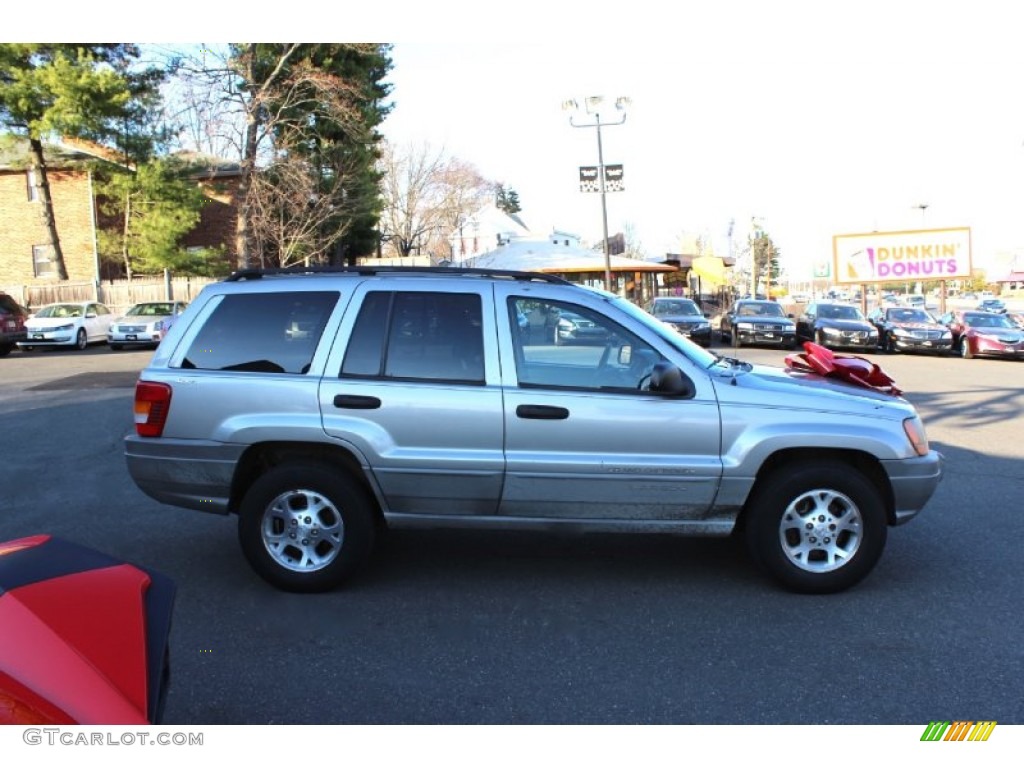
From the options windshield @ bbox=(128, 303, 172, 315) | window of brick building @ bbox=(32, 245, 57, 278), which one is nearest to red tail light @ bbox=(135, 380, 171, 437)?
windshield @ bbox=(128, 303, 172, 315)

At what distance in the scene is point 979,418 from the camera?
11.0 meters

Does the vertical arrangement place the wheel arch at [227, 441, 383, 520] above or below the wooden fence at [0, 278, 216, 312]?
below

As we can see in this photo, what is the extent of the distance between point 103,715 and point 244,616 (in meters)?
2.25

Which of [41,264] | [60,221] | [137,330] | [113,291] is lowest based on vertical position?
[137,330]

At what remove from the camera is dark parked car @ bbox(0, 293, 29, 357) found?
2180 cm

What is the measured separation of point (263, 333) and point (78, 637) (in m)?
2.63

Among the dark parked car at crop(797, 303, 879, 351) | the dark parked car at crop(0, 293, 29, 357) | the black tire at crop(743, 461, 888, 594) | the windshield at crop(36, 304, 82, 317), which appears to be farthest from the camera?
the windshield at crop(36, 304, 82, 317)

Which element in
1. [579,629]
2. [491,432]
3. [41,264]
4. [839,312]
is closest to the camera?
[579,629]

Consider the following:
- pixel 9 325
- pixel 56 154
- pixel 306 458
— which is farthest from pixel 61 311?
pixel 306 458

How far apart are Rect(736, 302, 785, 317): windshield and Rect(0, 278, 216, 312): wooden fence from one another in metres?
20.5

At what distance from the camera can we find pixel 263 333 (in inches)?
184

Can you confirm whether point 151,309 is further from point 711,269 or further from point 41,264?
point 711,269

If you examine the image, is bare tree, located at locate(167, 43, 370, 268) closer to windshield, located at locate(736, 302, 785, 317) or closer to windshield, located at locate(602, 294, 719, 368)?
windshield, located at locate(736, 302, 785, 317)

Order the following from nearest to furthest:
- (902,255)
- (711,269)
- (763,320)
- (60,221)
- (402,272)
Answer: (402,272) < (763,320) < (902,255) < (60,221) < (711,269)
